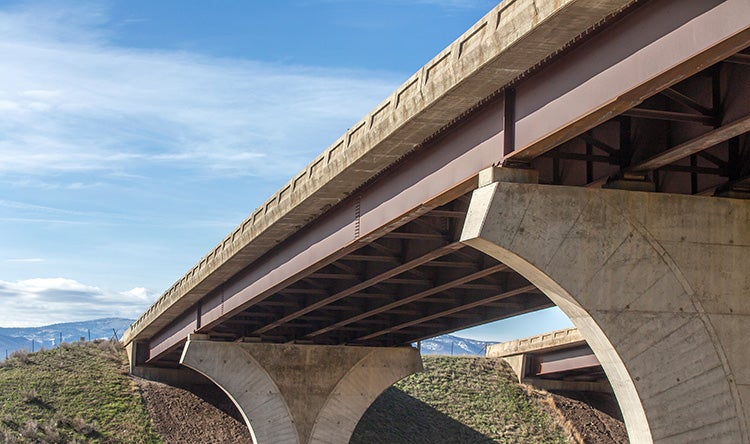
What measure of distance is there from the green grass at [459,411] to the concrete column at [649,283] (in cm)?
3496

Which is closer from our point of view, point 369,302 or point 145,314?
point 369,302

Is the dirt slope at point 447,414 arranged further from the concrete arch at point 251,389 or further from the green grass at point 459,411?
the concrete arch at point 251,389

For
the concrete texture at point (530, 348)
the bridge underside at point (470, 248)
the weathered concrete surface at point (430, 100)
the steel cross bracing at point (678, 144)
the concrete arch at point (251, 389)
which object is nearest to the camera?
the weathered concrete surface at point (430, 100)

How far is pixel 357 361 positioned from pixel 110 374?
672 inches

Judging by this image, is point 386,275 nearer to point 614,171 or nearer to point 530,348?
point 614,171

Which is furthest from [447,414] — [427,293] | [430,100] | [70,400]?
[430,100]

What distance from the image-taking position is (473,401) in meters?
59.7

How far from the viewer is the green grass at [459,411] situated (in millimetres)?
53719

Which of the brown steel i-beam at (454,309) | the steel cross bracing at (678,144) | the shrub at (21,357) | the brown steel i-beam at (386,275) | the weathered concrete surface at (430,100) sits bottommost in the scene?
the shrub at (21,357)

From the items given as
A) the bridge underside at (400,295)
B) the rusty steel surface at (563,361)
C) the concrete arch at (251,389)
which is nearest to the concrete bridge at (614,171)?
the bridge underside at (400,295)

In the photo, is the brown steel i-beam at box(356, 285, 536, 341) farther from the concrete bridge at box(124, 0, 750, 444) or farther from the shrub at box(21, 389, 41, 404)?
the shrub at box(21, 389, 41, 404)

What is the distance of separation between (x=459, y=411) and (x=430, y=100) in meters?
40.9

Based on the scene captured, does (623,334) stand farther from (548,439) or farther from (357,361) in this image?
(548,439)

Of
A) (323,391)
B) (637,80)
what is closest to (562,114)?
(637,80)
